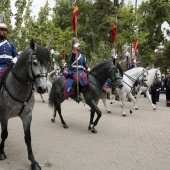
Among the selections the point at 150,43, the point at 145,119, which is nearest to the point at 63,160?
the point at 145,119

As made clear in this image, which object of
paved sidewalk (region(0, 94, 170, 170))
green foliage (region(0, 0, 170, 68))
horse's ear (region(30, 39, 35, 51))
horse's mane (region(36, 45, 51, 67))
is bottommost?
paved sidewalk (region(0, 94, 170, 170))

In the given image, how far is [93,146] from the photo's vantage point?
21.9ft

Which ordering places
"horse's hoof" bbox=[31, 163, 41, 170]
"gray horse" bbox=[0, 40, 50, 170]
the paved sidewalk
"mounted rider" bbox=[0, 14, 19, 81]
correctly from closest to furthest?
1. "gray horse" bbox=[0, 40, 50, 170]
2. "horse's hoof" bbox=[31, 163, 41, 170]
3. the paved sidewalk
4. "mounted rider" bbox=[0, 14, 19, 81]

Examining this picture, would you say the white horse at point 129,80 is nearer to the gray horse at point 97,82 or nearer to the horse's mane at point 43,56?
the gray horse at point 97,82

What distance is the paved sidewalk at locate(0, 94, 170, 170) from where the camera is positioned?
17.4 ft

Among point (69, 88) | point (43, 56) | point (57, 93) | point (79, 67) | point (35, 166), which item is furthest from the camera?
point (57, 93)

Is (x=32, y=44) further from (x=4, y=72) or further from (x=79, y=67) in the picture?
(x=79, y=67)

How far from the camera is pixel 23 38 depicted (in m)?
13.3

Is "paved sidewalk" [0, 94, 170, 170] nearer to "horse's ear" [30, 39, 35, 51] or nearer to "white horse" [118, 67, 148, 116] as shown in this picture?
"white horse" [118, 67, 148, 116]

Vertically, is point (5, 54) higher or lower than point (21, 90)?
higher

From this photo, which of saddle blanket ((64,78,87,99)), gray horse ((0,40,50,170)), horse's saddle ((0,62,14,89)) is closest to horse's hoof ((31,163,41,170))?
gray horse ((0,40,50,170))

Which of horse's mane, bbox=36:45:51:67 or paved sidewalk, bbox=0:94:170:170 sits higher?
horse's mane, bbox=36:45:51:67

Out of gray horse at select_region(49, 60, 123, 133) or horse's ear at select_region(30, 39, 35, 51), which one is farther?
gray horse at select_region(49, 60, 123, 133)

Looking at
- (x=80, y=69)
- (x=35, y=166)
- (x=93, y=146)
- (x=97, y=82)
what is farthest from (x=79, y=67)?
(x=35, y=166)
